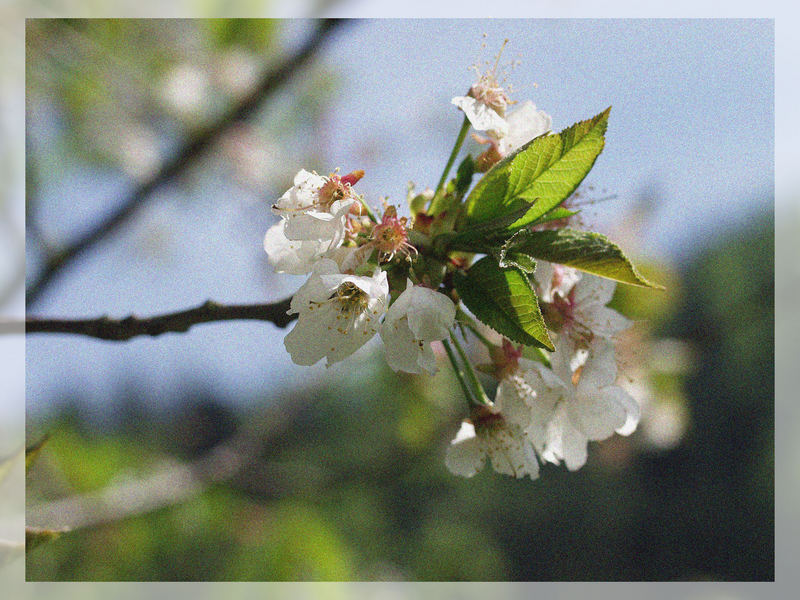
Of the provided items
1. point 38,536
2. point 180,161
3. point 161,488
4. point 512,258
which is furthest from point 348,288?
point 161,488

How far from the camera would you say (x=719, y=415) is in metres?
8.02

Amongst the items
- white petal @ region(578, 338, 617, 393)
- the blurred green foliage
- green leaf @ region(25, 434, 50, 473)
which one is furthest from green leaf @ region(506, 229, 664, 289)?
the blurred green foliage

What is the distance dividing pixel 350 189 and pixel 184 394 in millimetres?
5999

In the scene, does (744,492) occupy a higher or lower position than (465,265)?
lower

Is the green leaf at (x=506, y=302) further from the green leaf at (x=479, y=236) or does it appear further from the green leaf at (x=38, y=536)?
the green leaf at (x=38, y=536)

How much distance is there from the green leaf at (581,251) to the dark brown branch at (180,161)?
0.75 meters

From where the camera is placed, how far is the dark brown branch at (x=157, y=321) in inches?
20.5

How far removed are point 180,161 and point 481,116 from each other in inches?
35.1

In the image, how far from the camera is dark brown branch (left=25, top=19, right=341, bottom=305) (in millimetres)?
1146

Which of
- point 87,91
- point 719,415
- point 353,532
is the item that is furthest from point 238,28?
point 719,415

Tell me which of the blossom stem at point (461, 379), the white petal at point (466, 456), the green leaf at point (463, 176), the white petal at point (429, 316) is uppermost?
the green leaf at point (463, 176)

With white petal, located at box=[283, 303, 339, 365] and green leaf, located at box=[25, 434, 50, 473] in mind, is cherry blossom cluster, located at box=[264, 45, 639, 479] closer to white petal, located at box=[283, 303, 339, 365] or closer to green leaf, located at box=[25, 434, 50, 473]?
white petal, located at box=[283, 303, 339, 365]

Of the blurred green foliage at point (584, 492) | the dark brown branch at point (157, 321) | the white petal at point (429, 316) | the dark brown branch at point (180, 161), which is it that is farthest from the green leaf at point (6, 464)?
the blurred green foliage at point (584, 492)

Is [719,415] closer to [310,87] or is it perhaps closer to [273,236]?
[310,87]
